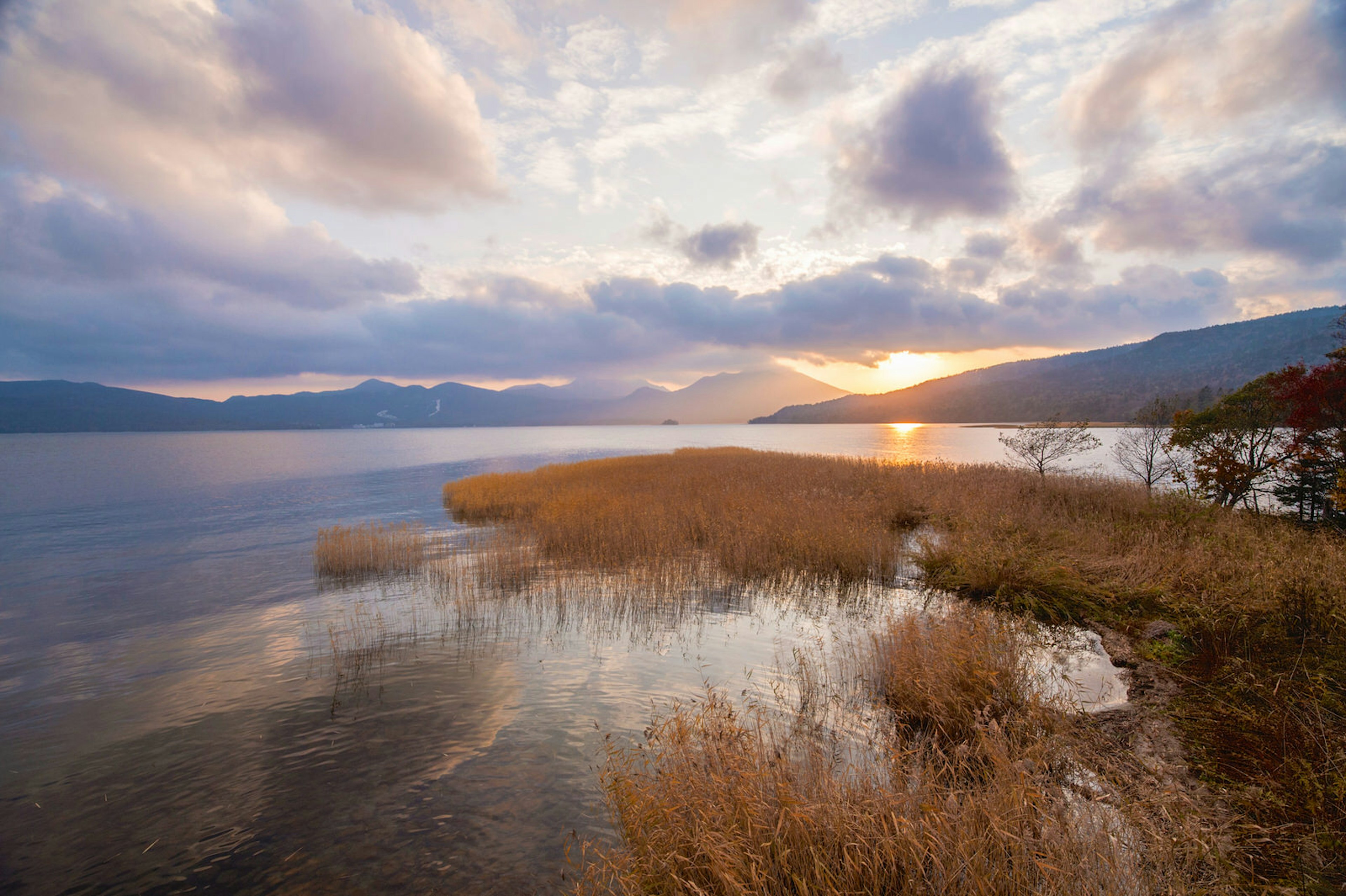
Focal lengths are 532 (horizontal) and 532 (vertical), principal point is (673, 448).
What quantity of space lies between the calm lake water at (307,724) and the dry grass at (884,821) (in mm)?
1611

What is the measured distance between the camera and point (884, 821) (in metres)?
3.97

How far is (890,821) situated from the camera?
4297mm

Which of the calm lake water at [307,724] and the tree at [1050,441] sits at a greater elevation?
the tree at [1050,441]

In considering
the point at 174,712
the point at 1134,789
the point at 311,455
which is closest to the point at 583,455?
the point at 311,455

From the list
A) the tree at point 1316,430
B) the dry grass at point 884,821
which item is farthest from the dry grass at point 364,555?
the tree at point 1316,430

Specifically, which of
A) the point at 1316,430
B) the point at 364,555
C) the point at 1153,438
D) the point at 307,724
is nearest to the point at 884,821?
the point at 307,724

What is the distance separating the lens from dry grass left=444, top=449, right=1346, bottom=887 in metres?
5.12

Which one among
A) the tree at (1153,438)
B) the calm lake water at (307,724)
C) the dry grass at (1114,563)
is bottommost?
the calm lake water at (307,724)

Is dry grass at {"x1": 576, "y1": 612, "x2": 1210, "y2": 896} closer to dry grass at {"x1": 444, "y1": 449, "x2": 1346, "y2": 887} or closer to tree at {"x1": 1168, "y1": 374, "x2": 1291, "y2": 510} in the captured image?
dry grass at {"x1": 444, "y1": 449, "x2": 1346, "y2": 887}

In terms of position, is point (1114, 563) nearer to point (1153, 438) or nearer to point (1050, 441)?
point (1050, 441)

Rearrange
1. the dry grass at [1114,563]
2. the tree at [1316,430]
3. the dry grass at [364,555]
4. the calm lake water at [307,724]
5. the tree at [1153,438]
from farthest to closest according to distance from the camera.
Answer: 1. the tree at [1153,438]
2. the dry grass at [364,555]
3. the tree at [1316,430]
4. the calm lake water at [307,724]
5. the dry grass at [1114,563]

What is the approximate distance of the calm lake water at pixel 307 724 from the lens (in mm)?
5637

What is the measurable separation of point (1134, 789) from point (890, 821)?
3002 millimetres

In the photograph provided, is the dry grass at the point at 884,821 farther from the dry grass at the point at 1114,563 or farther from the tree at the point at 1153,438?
the tree at the point at 1153,438
